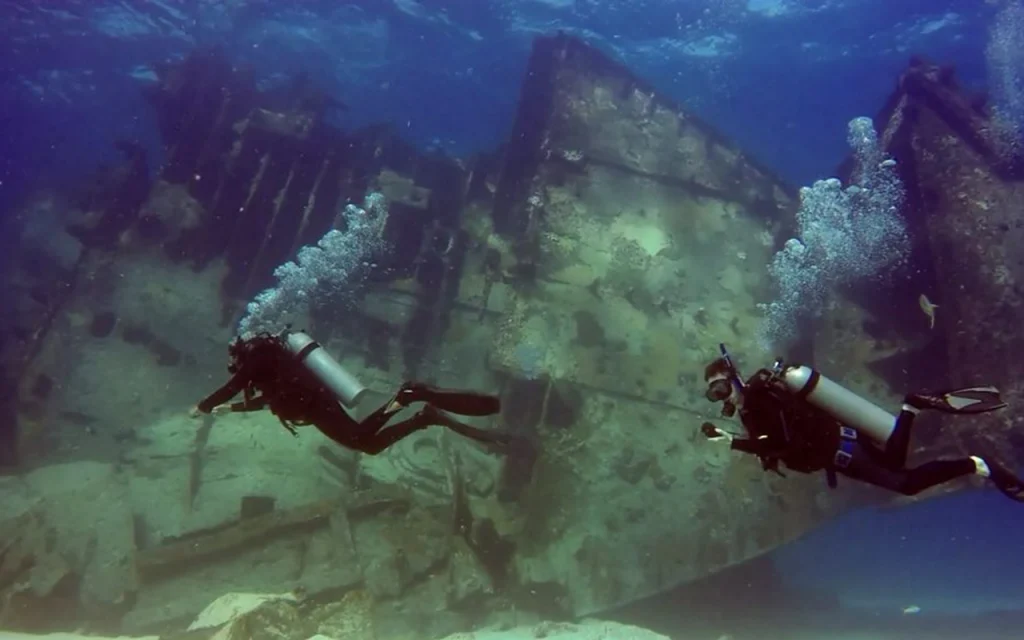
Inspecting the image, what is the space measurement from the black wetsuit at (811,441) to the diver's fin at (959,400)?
0.12 m

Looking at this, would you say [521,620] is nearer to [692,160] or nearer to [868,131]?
[692,160]

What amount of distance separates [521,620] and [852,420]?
5757mm

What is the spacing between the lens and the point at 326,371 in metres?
5.04

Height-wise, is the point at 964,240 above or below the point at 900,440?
above

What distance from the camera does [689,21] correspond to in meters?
20.5

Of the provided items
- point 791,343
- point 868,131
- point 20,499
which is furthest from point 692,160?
point 20,499

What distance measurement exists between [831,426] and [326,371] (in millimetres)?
3846

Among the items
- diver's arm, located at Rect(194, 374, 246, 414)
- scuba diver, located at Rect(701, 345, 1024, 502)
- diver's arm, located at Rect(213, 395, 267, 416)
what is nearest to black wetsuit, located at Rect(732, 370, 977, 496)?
A: scuba diver, located at Rect(701, 345, 1024, 502)

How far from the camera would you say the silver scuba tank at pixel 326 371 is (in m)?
4.97

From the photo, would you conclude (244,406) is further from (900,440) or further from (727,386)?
(900,440)

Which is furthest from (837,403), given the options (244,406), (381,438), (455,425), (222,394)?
(222,394)

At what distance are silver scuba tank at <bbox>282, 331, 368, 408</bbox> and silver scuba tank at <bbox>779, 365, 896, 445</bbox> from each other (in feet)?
10.7

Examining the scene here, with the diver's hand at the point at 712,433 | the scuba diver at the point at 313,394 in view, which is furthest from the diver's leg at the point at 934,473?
the scuba diver at the point at 313,394

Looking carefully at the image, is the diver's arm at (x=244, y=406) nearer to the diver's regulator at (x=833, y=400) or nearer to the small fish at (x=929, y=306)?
the diver's regulator at (x=833, y=400)
